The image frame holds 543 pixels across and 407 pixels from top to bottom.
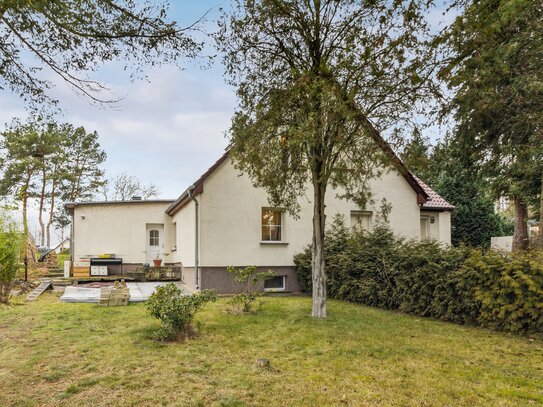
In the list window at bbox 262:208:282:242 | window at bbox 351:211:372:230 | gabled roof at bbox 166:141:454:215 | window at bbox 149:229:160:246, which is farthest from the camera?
window at bbox 149:229:160:246

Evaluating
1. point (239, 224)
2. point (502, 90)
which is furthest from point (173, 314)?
point (502, 90)

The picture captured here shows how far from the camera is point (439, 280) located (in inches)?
333

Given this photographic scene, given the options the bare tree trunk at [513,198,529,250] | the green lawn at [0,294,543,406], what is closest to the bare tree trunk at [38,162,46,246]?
the green lawn at [0,294,543,406]

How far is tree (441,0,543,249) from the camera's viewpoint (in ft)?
21.9

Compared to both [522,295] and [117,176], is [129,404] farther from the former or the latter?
[117,176]

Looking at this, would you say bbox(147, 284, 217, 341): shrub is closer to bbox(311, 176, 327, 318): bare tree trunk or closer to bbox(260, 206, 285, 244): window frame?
bbox(311, 176, 327, 318): bare tree trunk

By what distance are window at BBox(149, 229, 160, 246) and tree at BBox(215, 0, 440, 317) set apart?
11671mm

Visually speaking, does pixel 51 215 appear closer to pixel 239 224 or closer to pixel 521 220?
pixel 239 224

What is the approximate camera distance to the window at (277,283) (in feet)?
44.3

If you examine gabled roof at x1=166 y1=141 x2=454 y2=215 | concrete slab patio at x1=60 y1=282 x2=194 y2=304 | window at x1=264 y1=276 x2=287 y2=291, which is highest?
gabled roof at x1=166 y1=141 x2=454 y2=215

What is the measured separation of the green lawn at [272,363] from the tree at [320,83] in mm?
2268

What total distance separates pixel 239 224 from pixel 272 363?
790 cm

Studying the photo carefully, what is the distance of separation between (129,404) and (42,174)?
31536 millimetres

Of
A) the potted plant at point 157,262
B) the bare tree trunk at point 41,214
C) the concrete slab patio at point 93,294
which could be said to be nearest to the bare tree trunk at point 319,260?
the concrete slab patio at point 93,294
